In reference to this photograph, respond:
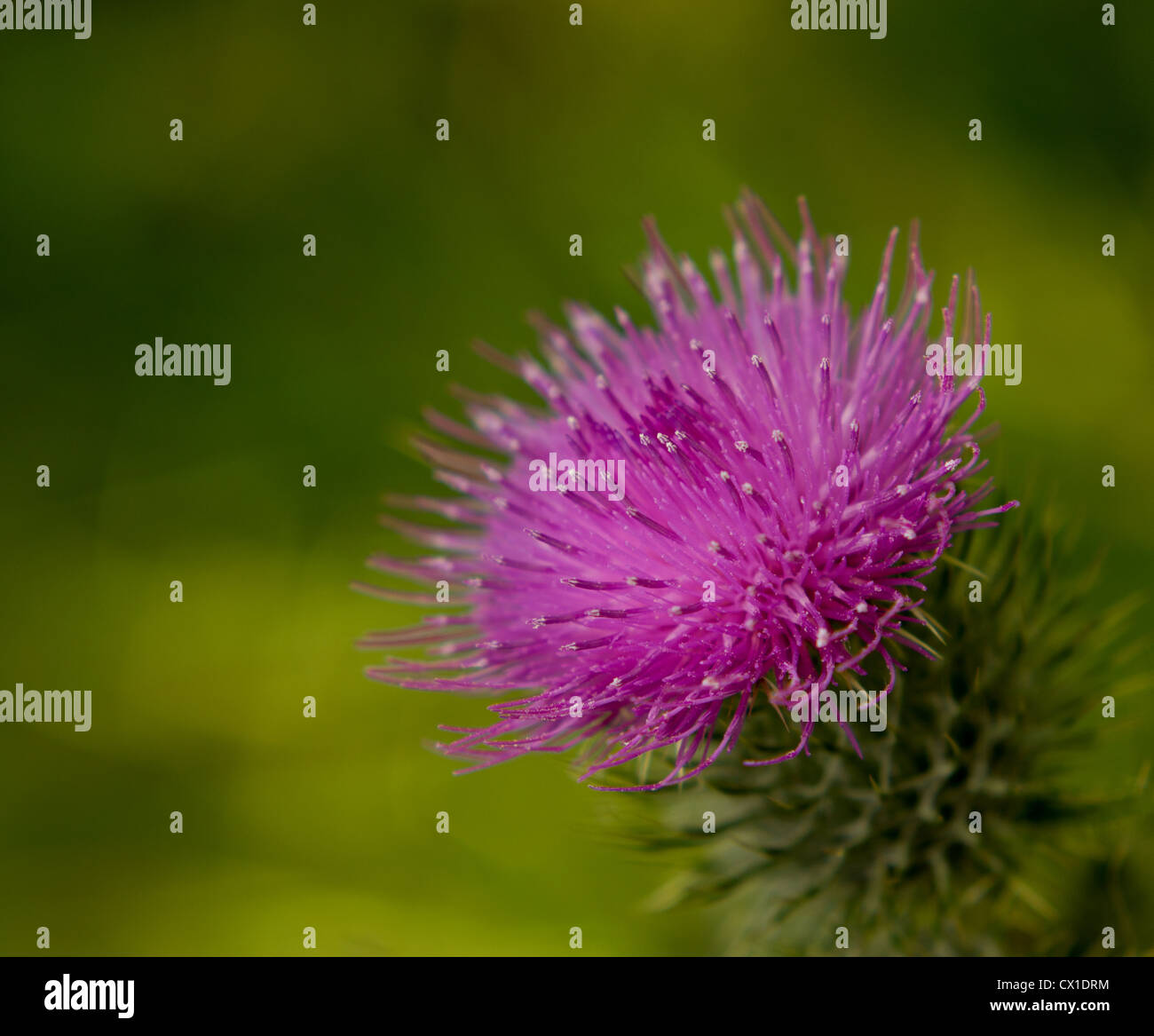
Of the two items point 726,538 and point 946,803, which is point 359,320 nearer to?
point 726,538

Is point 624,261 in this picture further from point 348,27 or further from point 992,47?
point 348,27

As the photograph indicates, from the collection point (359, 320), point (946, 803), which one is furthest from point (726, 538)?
point (359, 320)

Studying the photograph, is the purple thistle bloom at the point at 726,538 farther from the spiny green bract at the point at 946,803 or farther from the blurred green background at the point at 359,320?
the blurred green background at the point at 359,320

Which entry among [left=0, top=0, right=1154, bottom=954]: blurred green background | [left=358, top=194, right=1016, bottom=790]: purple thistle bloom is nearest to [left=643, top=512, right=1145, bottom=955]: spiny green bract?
[left=358, top=194, right=1016, bottom=790]: purple thistle bloom

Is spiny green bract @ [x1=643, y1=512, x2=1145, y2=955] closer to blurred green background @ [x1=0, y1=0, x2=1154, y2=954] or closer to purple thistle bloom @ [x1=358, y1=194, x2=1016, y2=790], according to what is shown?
purple thistle bloom @ [x1=358, y1=194, x2=1016, y2=790]

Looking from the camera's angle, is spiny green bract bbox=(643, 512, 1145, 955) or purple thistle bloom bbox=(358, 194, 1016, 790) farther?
spiny green bract bbox=(643, 512, 1145, 955)

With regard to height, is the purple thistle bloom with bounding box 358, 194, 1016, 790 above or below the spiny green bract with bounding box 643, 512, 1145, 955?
above

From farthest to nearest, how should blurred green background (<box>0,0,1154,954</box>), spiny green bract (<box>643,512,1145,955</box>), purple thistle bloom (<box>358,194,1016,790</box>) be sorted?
blurred green background (<box>0,0,1154,954</box>), spiny green bract (<box>643,512,1145,955</box>), purple thistle bloom (<box>358,194,1016,790</box>)

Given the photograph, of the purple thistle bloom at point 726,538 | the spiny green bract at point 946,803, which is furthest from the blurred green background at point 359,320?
the purple thistle bloom at point 726,538
